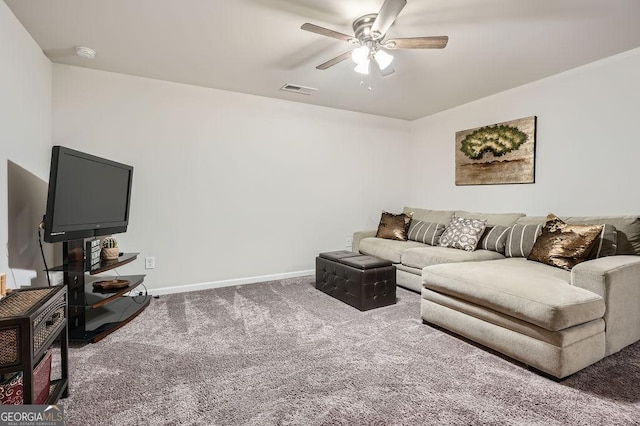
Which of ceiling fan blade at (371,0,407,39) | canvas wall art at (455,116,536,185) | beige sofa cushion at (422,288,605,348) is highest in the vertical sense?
ceiling fan blade at (371,0,407,39)

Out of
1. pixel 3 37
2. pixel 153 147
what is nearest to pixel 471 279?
pixel 153 147

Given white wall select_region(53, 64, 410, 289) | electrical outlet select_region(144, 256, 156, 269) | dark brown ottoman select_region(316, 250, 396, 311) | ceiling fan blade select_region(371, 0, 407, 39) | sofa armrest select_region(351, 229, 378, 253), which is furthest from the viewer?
sofa armrest select_region(351, 229, 378, 253)

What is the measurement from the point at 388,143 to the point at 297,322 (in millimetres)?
3358

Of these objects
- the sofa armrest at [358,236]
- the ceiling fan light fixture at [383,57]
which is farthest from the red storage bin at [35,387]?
the sofa armrest at [358,236]

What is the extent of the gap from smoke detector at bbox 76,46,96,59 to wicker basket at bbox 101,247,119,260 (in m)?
1.71

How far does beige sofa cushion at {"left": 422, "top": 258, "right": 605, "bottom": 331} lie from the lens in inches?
71.3

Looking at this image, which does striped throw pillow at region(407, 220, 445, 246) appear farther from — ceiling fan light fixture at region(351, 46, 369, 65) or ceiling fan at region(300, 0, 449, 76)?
ceiling fan light fixture at region(351, 46, 369, 65)

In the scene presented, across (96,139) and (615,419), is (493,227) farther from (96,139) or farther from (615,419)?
(96,139)

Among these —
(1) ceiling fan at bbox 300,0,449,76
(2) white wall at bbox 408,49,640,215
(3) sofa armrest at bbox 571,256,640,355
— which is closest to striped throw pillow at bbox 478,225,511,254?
(2) white wall at bbox 408,49,640,215

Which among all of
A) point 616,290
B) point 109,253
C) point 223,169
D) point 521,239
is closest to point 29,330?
point 109,253

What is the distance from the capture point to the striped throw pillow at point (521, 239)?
3096 millimetres

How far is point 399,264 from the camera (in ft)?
12.4

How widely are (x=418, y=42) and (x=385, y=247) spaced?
2.39 m

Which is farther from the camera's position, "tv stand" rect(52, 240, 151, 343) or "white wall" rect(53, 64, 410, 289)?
"white wall" rect(53, 64, 410, 289)
